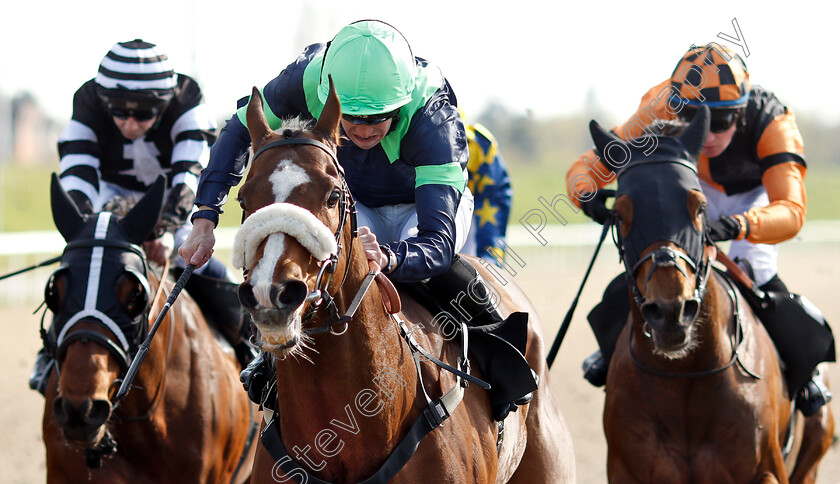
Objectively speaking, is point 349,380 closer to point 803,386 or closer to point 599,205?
point 599,205

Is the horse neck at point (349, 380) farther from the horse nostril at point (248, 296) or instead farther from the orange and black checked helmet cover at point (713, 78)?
the orange and black checked helmet cover at point (713, 78)

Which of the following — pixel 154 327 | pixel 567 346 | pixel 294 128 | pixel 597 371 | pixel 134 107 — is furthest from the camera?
pixel 567 346

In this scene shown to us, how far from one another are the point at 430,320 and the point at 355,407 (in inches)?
26.8

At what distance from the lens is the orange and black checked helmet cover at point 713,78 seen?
5062 mm

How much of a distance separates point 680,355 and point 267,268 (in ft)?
8.26

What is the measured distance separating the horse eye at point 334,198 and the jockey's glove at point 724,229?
2.49 meters

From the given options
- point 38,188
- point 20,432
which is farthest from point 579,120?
point 20,432

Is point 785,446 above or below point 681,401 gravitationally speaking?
below

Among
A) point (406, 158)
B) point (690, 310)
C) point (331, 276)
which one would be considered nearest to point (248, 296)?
point (331, 276)

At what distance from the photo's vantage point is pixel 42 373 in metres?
4.89

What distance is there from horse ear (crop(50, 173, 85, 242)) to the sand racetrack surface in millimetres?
3322

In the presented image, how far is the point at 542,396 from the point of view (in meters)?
4.05

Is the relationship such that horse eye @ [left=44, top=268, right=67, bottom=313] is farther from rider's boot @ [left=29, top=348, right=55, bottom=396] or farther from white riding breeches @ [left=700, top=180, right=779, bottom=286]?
white riding breeches @ [left=700, top=180, right=779, bottom=286]

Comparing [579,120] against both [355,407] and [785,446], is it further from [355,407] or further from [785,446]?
[355,407]
